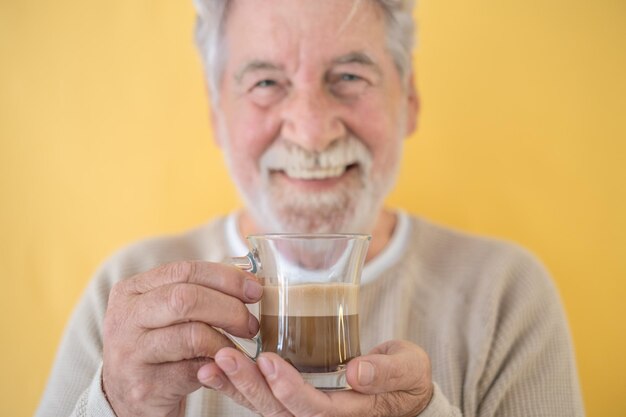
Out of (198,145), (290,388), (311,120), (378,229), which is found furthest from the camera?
(198,145)

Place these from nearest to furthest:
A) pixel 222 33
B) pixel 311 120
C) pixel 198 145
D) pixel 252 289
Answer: pixel 252 289 < pixel 311 120 < pixel 222 33 < pixel 198 145

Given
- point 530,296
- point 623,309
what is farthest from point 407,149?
point 623,309

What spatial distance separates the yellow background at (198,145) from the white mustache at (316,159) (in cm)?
35

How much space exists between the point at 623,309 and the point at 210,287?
3.99 feet

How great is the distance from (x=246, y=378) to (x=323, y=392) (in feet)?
0.39

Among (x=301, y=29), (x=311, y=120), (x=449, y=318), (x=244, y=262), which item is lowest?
(x=449, y=318)

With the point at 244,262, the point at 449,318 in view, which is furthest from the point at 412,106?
the point at 244,262

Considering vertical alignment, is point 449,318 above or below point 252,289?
below

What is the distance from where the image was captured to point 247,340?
3.02ft

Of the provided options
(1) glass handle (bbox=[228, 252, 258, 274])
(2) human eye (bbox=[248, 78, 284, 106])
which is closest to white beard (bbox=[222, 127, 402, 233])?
(2) human eye (bbox=[248, 78, 284, 106])

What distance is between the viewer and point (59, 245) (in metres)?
1.61

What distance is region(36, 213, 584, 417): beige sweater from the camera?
132cm

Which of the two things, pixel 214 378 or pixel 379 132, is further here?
pixel 379 132

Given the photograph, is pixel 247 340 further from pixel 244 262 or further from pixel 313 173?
pixel 313 173
